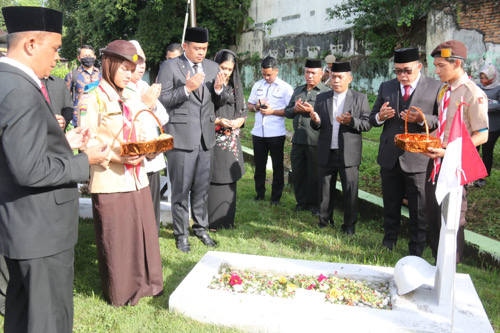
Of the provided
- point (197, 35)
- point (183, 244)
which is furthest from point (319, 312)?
point (197, 35)

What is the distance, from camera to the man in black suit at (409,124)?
4504 millimetres

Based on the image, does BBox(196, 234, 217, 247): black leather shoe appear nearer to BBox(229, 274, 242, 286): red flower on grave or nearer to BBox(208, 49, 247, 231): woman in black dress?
BBox(208, 49, 247, 231): woman in black dress

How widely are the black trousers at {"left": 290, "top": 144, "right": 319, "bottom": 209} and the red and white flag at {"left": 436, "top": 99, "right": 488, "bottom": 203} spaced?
10.3 ft

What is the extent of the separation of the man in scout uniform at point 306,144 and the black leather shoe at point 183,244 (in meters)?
2.12

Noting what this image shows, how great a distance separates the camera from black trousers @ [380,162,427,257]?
462cm

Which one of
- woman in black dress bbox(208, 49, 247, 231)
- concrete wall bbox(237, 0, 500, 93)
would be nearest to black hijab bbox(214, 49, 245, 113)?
woman in black dress bbox(208, 49, 247, 231)

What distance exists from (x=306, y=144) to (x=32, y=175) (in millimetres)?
Answer: 4474

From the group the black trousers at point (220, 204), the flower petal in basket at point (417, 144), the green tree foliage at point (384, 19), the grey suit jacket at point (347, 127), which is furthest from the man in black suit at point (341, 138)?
the green tree foliage at point (384, 19)

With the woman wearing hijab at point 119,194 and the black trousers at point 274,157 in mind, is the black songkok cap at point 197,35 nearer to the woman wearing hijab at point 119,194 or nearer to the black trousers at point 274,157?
the woman wearing hijab at point 119,194

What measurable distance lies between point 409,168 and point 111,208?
296cm

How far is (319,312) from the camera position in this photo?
3057mm

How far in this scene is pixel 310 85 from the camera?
20.5 feet

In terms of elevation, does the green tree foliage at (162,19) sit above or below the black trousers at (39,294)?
above

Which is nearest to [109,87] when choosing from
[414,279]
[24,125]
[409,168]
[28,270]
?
[24,125]
